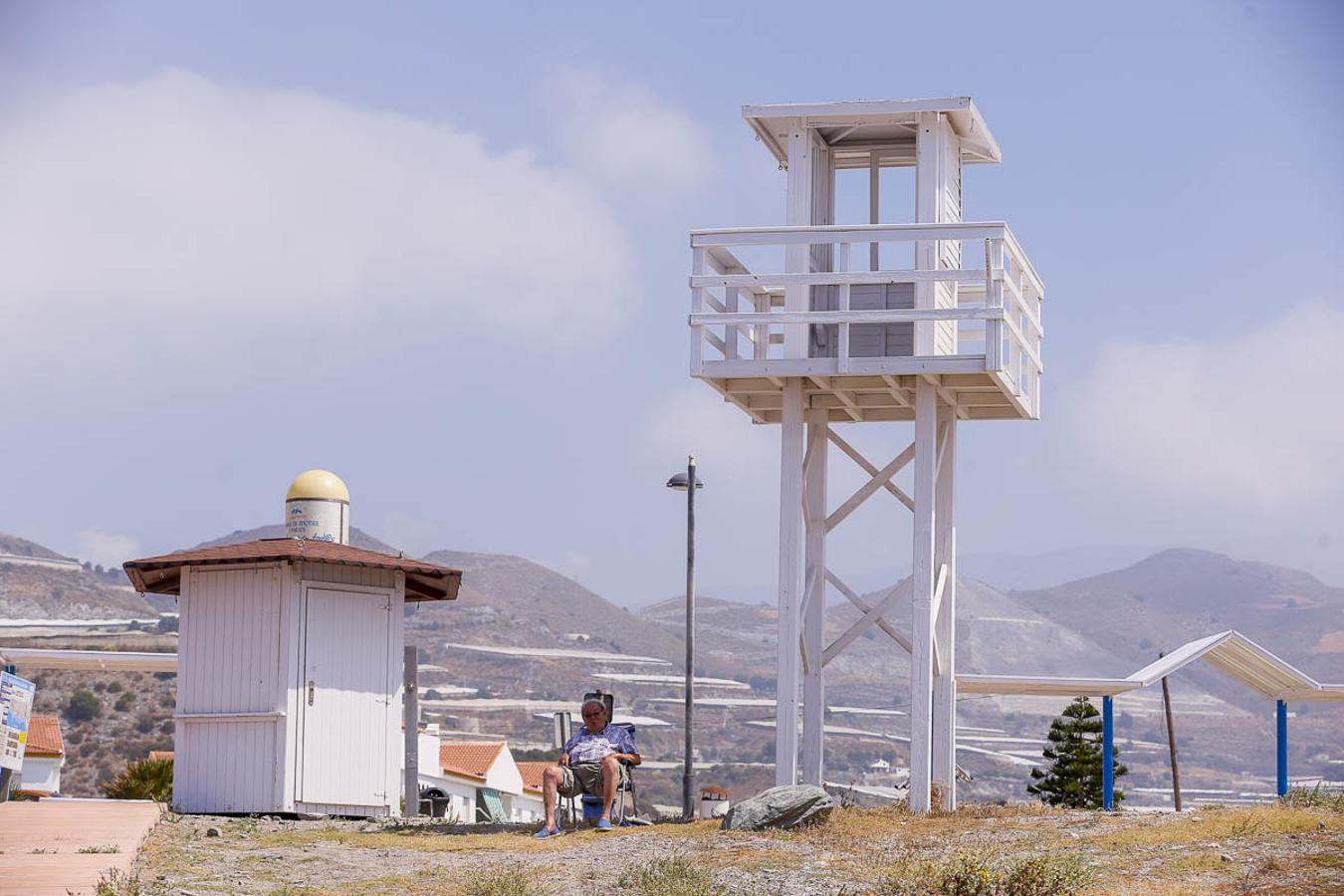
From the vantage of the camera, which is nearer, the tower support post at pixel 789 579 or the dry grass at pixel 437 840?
the dry grass at pixel 437 840

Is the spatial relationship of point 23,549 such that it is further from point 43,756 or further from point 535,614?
point 43,756

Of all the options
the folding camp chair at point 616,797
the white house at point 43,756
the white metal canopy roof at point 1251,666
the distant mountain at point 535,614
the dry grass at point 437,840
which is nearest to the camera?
the dry grass at point 437,840

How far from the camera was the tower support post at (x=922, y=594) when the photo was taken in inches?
736

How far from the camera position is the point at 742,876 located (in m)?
13.8

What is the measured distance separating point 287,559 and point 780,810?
19.5ft

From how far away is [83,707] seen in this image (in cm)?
8725

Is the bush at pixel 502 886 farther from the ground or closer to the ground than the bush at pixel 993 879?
closer to the ground

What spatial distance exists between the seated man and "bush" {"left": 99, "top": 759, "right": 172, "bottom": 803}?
19.1 ft

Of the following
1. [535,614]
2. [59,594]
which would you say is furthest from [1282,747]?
[535,614]

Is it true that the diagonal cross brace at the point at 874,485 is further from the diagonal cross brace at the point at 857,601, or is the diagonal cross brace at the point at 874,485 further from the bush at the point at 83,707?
the bush at the point at 83,707

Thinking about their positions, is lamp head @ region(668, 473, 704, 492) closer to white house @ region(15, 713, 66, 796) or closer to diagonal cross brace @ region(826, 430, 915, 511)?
diagonal cross brace @ region(826, 430, 915, 511)

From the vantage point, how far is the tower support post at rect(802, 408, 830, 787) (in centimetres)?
2038

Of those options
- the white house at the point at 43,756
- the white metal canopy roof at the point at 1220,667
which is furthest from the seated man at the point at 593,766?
the white house at the point at 43,756

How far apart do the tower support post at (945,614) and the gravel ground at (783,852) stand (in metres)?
1.75
